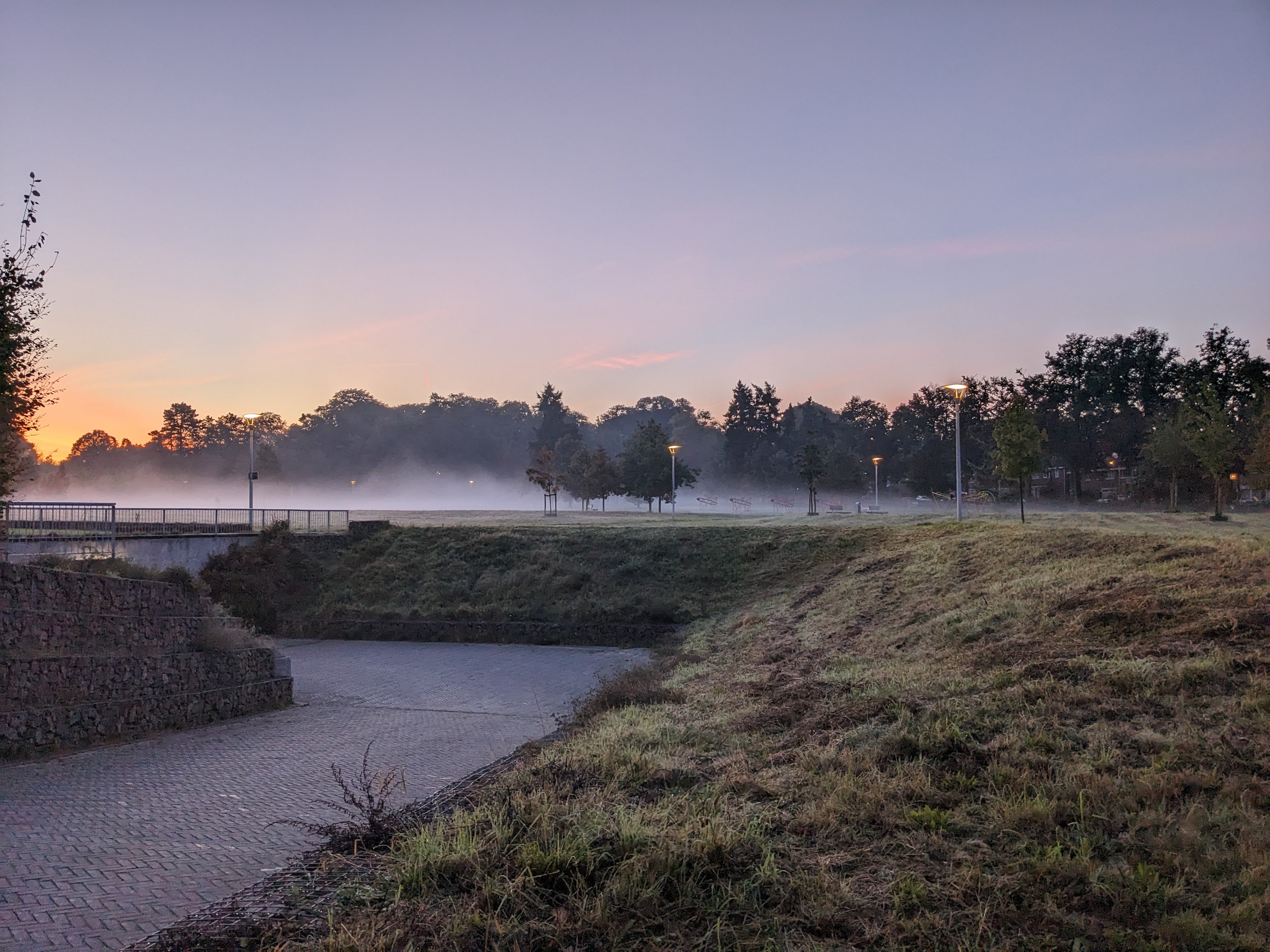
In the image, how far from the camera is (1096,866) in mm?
5500

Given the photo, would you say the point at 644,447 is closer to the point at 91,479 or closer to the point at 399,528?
the point at 399,528

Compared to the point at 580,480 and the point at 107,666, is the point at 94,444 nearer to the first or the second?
the point at 580,480

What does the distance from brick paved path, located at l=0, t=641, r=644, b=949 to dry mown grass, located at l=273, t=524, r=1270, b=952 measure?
6.62 feet

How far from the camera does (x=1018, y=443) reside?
30.2 meters

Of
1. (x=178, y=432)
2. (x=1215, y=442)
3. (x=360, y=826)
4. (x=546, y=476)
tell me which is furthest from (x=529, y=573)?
(x=178, y=432)

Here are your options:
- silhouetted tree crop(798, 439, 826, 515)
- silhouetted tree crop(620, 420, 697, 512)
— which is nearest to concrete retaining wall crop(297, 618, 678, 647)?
silhouetted tree crop(798, 439, 826, 515)

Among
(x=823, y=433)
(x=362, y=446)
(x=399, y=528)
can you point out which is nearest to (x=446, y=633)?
(x=399, y=528)

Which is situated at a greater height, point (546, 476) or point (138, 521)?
point (546, 476)

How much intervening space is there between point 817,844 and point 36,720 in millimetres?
11948

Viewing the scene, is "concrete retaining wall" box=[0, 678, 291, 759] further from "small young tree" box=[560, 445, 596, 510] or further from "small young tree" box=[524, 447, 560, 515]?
"small young tree" box=[560, 445, 596, 510]

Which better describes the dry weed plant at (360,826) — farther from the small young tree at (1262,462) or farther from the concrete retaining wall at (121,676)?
the small young tree at (1262,462)

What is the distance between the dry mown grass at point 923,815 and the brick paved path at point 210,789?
202cm

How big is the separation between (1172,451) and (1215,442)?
7213mm

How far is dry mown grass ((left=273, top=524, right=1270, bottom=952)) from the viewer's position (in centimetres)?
516
